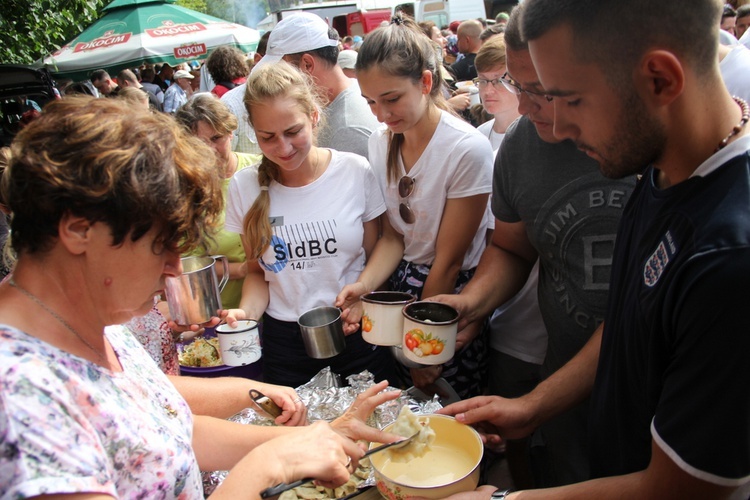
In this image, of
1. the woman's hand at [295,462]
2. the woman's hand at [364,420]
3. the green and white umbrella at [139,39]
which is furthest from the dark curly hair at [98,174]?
the green and white umbrella at [139,39]

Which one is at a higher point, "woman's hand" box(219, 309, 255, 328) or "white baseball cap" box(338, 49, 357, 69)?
"white baseball cap" box(338, 49, 357, 69)

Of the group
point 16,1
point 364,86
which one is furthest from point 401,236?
point 16,1

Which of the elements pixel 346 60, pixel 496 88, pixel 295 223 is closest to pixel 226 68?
pixel 346 60

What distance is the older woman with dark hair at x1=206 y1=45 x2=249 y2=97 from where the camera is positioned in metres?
6.10

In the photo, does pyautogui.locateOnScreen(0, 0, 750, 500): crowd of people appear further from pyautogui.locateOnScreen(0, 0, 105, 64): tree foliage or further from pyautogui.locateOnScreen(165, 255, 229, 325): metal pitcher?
pyautogui.locateOnScreen(0, 0, 105, 64): tree foliage

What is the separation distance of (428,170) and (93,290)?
1702 mm

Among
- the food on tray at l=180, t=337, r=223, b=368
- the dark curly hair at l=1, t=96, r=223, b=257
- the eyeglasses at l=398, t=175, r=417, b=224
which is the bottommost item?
the food on tray at l=180, t=337, r=223, b=368

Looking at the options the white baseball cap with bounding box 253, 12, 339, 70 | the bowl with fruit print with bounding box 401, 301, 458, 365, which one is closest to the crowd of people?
the bowl with fruit print with bounding box 401, 301, 458, 365

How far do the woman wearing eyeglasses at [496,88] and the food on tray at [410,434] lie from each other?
2.55 m

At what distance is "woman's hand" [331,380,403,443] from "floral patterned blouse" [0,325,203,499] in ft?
1.53

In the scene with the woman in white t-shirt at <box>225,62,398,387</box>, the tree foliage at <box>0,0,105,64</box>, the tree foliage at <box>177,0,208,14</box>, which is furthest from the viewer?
the tree foliage at <box>177,0,208,14</box>

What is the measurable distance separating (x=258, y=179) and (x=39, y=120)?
5.32ft

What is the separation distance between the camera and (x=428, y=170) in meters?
2.49

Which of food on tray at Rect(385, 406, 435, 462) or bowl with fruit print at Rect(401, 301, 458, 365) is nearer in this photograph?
food on tray at Rect(385, 406, 435, 462)
